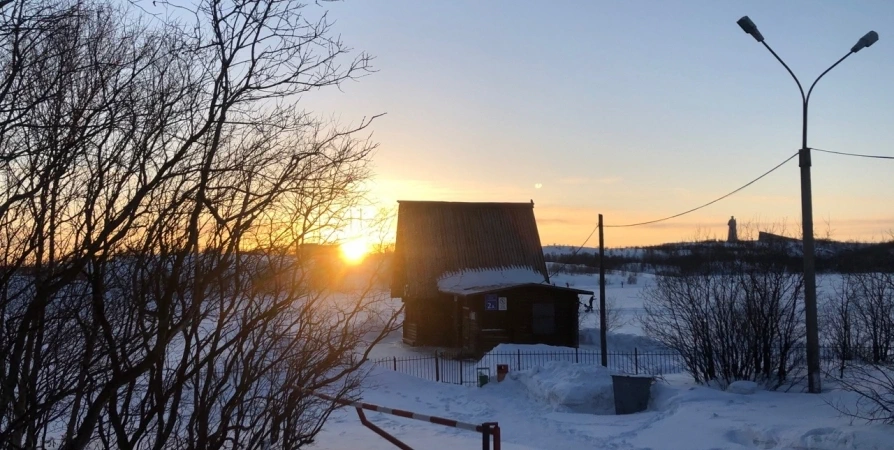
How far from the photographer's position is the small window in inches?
1099

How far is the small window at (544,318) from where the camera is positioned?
2792 centimetres

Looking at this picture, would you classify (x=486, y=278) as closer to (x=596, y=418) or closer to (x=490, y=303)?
(x=490, y=303)

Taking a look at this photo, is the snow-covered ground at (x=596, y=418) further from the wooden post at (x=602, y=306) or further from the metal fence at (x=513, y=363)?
the metal fence at (x=513, y=363)

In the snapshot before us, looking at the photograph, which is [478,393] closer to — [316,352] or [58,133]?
[316,352]

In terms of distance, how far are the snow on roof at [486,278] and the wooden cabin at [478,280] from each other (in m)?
0.04

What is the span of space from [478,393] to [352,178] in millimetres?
13214

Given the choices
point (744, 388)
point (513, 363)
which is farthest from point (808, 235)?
point (513, 363)

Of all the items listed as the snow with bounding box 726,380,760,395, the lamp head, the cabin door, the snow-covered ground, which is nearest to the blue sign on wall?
the cabin door

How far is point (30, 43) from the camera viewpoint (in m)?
3.96

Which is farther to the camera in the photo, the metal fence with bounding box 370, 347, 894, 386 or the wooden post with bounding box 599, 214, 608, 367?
the metal fence with bounding box 370, 347, 894, 386

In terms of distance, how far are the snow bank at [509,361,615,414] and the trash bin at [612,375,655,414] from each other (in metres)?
0.47

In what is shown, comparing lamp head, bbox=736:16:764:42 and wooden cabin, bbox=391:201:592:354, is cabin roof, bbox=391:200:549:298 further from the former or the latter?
lamp head, bbox=736:16:764:42

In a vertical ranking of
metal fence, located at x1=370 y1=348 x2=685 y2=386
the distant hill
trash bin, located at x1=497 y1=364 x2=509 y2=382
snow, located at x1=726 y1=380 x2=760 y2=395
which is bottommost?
metal fence, located at x1=370 y1=348 x2=685 y2=386

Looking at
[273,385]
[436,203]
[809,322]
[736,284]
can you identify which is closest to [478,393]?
[736,284]
